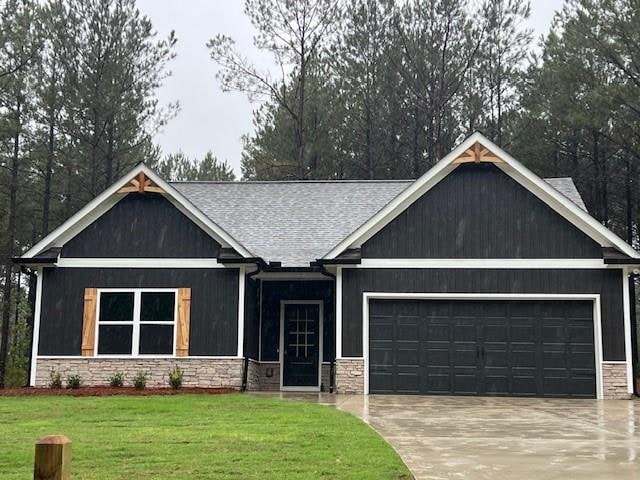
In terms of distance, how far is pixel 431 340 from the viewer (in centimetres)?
1752

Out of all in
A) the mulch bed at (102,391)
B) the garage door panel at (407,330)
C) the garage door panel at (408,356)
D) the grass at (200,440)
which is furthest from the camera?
the garage door panel at (407,330)

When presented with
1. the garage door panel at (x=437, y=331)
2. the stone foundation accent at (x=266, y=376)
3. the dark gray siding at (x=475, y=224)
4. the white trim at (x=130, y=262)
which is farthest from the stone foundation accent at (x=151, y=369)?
the garage door panel at (x=437, y=331)

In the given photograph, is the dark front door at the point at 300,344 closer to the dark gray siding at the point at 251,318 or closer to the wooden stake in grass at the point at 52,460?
the dark gray siding at the point at 251,318

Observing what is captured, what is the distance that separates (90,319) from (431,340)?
777 cm

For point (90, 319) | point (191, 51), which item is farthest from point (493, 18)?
point (90, 319)

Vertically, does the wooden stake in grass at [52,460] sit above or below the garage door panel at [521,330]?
below

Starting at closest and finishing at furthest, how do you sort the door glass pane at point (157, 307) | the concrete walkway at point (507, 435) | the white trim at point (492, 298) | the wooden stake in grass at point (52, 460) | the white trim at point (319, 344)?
the wooden stake in grass at point (52, 460) < the concrete walkway at point (507, 435) < the white trim at point (492, 298) < the door glass pane at point (157, 307) < the white trim at point (319, 344)

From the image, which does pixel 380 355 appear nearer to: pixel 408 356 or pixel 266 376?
pixel 408 356

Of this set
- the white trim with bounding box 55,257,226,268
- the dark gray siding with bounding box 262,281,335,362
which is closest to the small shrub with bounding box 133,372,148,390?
the white trim with bounding box 55,257,226,268

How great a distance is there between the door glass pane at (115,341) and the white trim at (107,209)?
2.40 m

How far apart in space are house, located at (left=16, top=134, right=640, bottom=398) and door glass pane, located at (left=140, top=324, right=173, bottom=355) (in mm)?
32

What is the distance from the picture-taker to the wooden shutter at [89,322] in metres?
17.9

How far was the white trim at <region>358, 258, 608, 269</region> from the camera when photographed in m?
17.3

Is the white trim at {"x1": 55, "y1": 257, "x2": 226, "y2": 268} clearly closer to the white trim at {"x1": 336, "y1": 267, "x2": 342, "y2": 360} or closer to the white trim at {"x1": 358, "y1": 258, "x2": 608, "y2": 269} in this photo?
the white trim at {"x1": 336, "y1": 267, "x2": 342, "y2": 360}
